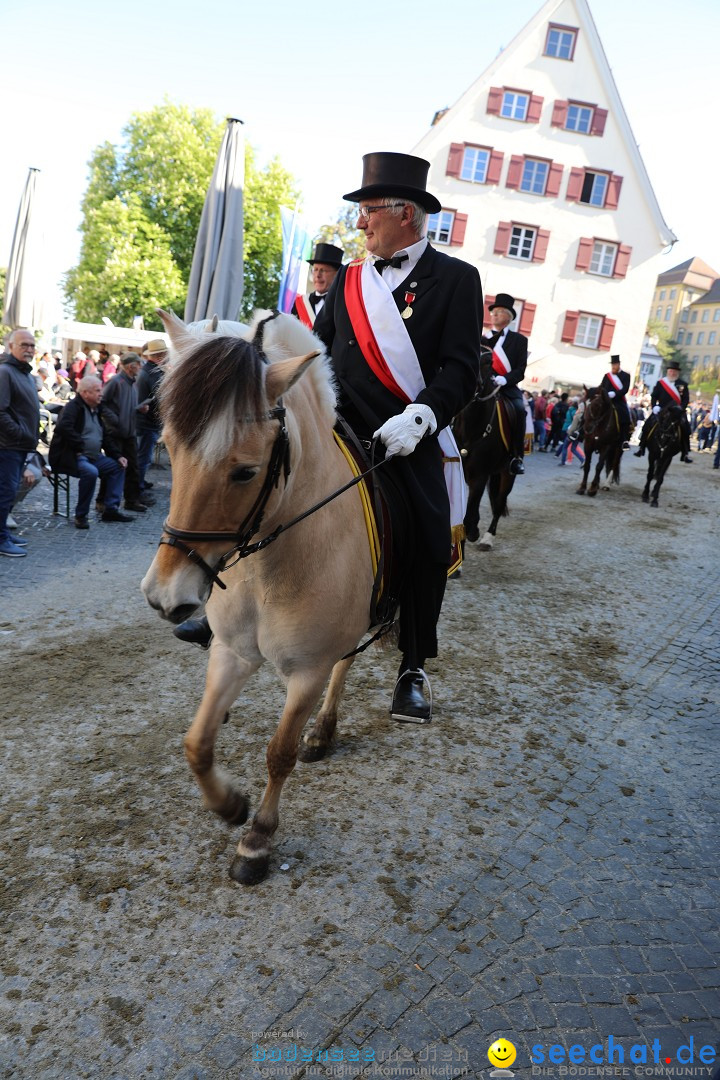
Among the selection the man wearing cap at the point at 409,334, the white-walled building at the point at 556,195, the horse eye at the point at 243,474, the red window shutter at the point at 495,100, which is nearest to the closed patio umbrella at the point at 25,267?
the man wearing cap at the point at 409,334

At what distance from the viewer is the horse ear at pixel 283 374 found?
2229 millimetres

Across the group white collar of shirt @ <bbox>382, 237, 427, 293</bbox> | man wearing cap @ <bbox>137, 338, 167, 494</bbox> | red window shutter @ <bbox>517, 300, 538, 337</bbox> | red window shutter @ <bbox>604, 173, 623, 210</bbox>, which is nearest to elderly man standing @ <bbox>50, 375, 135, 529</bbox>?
man wearing cap @ <bbox>137, 338, 167, 494</bbox>

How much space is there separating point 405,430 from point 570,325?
31781 millimetres

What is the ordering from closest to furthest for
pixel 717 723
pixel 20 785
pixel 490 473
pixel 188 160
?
pixel 20 785 < pixel 717 723 < pixel 490 473 < pixel 188 160

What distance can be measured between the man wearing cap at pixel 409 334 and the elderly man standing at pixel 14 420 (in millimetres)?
4830

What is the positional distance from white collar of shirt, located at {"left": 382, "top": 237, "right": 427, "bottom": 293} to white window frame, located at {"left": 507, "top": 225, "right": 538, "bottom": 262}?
31038 mm

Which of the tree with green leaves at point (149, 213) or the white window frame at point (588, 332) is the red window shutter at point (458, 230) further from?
the tree with green leaves at point (149, 213)

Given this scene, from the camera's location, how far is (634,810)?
Result: 12.6 feet

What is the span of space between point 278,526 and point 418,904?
1738 millimetres

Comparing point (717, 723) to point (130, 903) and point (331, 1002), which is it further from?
point (130, 903)

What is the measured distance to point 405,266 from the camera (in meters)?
3.39

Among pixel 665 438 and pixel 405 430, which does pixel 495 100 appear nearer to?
pixel 665 438

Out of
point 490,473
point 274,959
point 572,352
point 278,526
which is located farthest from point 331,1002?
point 572,352

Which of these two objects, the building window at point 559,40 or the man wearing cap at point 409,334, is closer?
the man wearing cap at point 409,334
